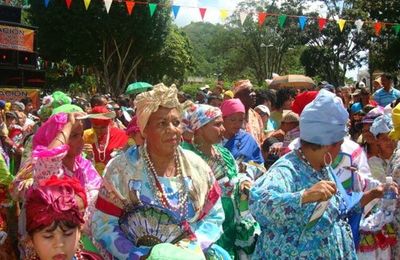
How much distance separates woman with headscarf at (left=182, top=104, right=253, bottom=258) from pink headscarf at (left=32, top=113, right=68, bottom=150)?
4.03 feet

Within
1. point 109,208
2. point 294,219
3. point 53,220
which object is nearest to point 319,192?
point 294,219

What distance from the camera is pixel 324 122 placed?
3.31 m

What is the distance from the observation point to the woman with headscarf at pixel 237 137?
5.55m

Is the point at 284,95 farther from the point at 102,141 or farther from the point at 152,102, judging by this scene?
the point at 152,102

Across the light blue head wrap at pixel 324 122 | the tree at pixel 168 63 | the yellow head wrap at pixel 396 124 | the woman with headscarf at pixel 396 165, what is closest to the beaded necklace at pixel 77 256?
the light blue head wrap at pixel 324 122

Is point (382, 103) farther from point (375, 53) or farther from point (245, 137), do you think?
point (375, 53)

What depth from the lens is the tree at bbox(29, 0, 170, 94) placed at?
109 feet

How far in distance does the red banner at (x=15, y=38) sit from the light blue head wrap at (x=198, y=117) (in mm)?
14730

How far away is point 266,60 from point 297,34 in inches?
508

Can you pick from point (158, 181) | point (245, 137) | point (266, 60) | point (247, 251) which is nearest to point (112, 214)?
point (158, 181)

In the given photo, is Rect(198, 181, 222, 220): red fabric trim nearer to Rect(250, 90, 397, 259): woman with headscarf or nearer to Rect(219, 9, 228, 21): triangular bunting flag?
Rect(250, 90, 397, 259): woman with headscarf

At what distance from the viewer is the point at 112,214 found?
3438 millimetres

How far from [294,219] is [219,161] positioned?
1617mm

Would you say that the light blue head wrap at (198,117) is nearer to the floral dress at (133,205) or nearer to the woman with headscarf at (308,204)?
the floral dress at (133,205)
